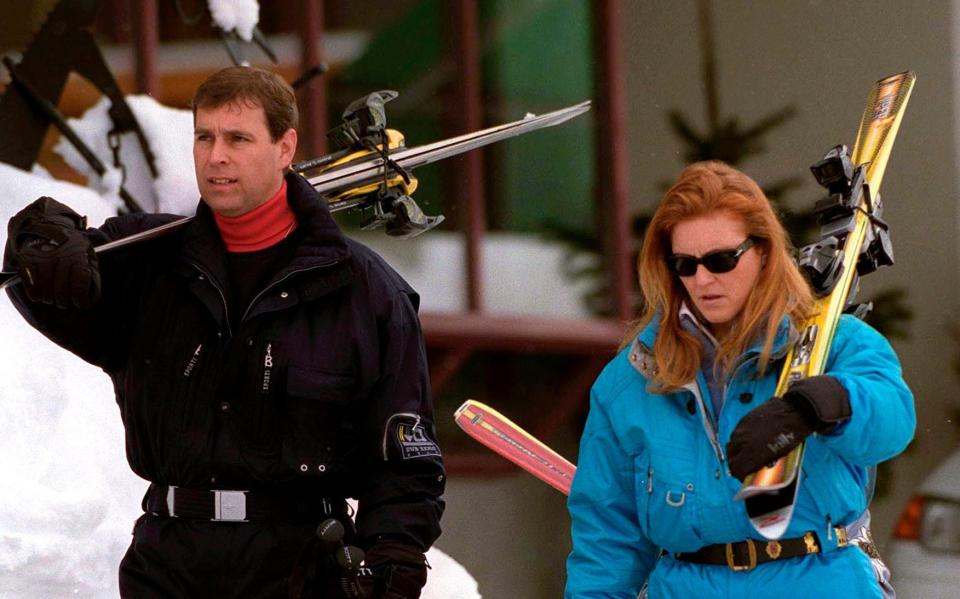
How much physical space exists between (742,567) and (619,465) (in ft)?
1.01

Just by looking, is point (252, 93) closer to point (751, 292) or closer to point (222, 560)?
point (222, 560)

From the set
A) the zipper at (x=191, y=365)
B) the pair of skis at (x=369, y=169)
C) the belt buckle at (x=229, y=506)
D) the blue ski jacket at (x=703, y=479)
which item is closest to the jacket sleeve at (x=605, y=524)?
the blue ski jacket at (x=703, y=479)

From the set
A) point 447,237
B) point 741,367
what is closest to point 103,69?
point 447,237

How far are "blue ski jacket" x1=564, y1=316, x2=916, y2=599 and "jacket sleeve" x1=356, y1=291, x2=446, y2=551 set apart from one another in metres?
0.29

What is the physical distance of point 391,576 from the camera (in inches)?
127

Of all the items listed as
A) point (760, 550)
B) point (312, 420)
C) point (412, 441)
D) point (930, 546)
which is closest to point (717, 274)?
point (760, 550)

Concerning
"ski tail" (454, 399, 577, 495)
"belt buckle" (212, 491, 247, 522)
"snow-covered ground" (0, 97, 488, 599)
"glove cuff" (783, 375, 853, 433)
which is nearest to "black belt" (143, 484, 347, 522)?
"belt buckle" (212, 491, 247, 522)

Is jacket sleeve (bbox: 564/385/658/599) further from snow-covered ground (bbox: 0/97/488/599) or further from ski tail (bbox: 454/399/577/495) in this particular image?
snow-covered ground (bbox: 0/97/488/599)

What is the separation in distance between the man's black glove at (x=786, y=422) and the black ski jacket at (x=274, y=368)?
714 mm

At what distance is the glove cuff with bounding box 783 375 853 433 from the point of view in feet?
9.35

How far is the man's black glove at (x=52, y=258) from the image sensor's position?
3.02m

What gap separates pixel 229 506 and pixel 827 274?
1.21 meters

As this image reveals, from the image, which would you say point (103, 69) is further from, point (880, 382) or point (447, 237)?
point (880, 382)

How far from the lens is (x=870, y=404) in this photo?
2.90 meters
